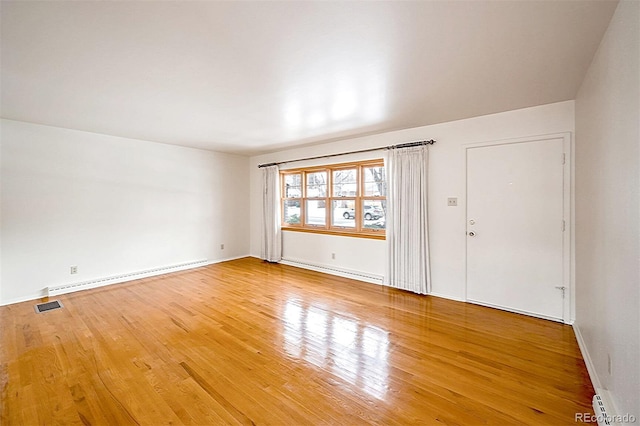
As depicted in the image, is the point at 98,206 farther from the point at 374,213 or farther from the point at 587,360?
the point at 587,360

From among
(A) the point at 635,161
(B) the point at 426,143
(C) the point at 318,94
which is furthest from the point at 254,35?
(B) the point at 426,143

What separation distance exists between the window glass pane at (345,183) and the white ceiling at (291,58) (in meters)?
1.68

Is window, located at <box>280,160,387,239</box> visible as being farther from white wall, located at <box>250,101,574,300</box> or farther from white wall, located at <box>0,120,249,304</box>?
white wall, located at <box>0,120,249,304</box>

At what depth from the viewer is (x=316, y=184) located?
5.73 metres

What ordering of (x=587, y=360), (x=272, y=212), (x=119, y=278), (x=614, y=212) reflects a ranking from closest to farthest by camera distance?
(x=614, y=212) → (x=587, y=360) → (x=119, y=278) → (x=272, y=212)

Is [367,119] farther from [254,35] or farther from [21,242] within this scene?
[21,242]

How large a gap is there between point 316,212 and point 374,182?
1485 mm

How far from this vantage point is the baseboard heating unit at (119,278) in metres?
4.10

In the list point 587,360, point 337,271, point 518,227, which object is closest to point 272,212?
point 337,271

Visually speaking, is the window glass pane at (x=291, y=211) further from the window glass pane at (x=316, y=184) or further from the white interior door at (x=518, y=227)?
the white interior door at (x=518, y=227)

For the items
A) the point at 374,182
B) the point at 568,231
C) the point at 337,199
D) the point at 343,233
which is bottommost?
the point at 343,233

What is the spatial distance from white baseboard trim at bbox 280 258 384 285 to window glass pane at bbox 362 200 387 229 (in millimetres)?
844

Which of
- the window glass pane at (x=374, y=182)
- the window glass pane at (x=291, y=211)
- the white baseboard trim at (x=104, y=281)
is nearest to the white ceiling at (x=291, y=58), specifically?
the window glass pane at (x=374, y=182)

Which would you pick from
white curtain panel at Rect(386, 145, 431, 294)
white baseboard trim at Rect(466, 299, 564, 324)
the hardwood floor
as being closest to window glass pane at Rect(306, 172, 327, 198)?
white curtain panel at Rect(386, 145, 431, 294)
